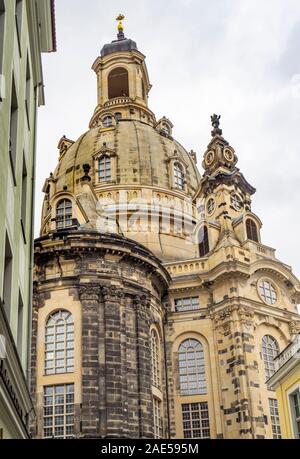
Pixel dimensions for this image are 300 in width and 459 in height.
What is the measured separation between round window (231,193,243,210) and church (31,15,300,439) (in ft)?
0.39

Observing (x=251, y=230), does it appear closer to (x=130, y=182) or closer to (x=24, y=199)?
(x=130, y=182)

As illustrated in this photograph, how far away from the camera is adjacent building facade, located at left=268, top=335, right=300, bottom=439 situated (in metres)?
23.2

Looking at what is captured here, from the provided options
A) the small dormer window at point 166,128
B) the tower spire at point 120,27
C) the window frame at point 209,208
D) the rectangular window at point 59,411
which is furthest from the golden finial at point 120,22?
the rectangular window at point 59,411

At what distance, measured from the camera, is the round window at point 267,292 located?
133ft

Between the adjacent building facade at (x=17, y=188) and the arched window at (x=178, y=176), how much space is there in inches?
1300

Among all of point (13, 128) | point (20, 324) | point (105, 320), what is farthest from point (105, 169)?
point (13, 128)

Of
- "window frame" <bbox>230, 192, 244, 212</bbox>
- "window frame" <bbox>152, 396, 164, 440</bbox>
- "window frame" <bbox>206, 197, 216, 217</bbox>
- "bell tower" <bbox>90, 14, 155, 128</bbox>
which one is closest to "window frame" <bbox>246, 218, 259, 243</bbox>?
"window frame" <bbox>230, 192, 244, 212</bbox>

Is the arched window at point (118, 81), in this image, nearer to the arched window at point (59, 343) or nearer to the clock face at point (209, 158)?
the clock face at point (209, 158)

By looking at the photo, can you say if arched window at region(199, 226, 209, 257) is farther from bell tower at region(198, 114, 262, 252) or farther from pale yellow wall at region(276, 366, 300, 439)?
pale yellow wall at region(276, 366, 300, 439)

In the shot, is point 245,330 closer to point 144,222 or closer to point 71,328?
point 71,328

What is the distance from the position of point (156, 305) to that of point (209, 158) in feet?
48.6
